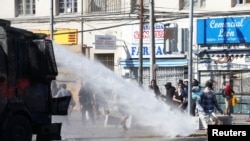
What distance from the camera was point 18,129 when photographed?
1281 centimetres

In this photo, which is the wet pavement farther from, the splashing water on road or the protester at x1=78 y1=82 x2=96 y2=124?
the splashing water on road

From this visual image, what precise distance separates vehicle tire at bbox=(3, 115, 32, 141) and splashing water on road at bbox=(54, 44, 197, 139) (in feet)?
9.92

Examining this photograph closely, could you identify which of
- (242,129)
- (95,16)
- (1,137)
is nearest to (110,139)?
(1,137)

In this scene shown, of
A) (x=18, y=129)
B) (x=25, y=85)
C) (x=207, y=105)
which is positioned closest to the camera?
(x=18, y=129)

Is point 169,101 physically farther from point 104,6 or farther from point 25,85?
point 104,6

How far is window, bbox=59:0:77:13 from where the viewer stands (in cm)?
3709

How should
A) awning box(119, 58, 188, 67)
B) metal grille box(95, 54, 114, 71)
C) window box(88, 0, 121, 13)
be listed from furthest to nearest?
metal grille box(95, 54, 114, 71) → window box(88, 0, 121, 13) → awning box(119, 58, 188, 67)

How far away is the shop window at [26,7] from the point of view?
38.7 meters

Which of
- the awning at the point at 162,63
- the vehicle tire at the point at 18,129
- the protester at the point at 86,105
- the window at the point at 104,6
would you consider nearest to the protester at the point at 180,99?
the protester at the point at 86,105

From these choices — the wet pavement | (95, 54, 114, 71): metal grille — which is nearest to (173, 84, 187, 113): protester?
the wet pavement

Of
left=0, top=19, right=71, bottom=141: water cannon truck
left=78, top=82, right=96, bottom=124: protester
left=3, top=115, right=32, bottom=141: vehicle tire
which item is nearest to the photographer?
left=0, top=19, right=71, bottom=141: water cannon truck

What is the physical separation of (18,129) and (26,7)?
1059 inches

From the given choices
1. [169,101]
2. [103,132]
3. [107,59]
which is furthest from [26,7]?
[103,132]

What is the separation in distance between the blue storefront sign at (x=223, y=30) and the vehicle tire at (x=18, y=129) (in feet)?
65.5
